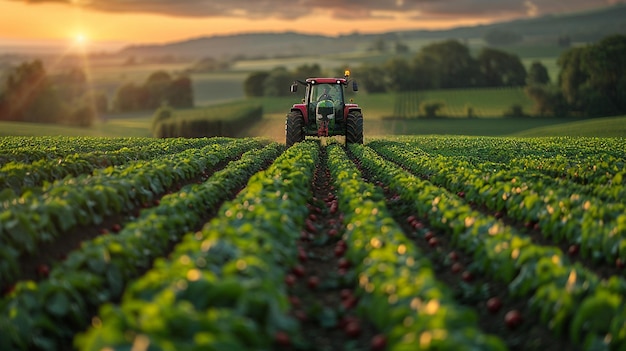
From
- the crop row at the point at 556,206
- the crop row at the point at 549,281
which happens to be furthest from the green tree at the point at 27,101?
the crop row at the point at 549,281

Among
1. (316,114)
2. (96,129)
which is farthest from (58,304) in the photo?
(96,129)

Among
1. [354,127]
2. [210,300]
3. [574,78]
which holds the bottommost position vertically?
[354,127]

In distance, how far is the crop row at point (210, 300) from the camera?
467 cm

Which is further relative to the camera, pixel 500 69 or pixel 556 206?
pixel 500 69

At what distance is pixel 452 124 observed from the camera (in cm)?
7575

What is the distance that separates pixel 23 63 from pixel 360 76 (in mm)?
46073

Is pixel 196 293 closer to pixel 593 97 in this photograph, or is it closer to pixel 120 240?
pixel 120 240

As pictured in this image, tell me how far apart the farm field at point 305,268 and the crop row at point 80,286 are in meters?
0.02

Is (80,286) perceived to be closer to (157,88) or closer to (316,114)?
(316,114)

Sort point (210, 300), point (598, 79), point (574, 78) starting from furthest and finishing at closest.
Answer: point (574, 78) → point (598, 79) → point (210, 300)

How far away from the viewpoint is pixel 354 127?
2928 centimetres

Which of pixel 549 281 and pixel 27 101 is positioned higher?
pixel 549 281

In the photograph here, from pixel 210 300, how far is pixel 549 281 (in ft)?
11.3

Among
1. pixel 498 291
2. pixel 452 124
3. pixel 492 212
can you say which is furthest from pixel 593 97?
pixel 498 291
